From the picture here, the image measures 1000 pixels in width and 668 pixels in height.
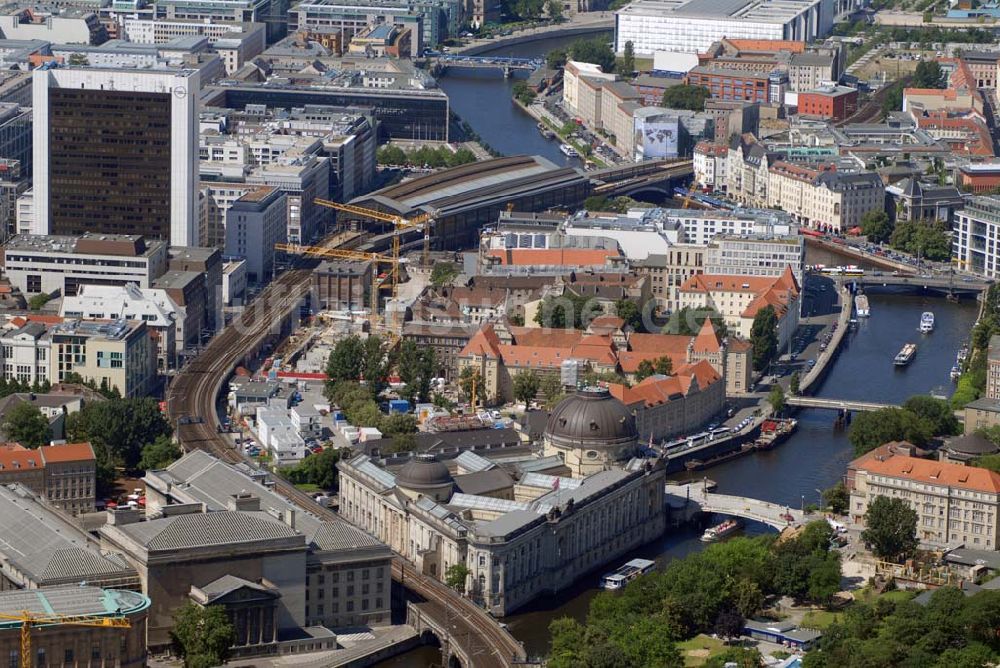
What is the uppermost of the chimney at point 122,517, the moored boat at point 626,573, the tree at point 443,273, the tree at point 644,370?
the tree at point 443,273

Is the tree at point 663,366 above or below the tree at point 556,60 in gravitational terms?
below

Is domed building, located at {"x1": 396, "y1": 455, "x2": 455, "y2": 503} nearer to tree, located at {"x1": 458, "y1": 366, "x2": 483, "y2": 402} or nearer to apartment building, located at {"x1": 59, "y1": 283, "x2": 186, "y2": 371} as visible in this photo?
tree, located at {"x1": 458, "y1": 366, "x2": 483, "y2": 402}

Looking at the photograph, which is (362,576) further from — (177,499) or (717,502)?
(717,502)

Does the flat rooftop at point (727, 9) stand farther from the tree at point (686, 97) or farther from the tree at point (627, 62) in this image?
the tree at point (686, 97)

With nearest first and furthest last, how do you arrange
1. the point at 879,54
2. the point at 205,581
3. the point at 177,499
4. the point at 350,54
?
the point at 205,581 → the point at 177,499 → the point at 350,54 → the point at 879,54

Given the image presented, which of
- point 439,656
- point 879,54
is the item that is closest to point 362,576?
point 439,656

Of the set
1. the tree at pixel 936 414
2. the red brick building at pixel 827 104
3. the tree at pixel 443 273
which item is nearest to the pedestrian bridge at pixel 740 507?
the tree at pixel 936 414
